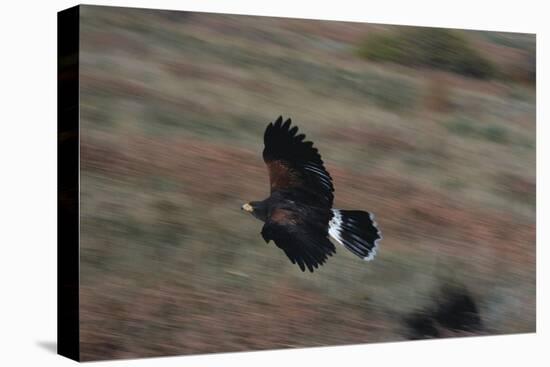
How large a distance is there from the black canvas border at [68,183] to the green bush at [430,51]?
2007 mm

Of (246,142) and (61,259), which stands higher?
(246,142)

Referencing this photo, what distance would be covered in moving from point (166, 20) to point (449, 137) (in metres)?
2.22

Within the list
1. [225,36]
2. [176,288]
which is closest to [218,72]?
[225,36]

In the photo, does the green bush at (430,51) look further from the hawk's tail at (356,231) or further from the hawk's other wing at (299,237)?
the hawk's other wing at (299,237)

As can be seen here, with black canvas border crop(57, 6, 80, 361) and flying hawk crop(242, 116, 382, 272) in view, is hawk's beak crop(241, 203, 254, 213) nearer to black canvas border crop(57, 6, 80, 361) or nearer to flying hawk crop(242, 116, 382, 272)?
flying hawk crop(242, 116, 382, 272)

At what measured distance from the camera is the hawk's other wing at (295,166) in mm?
8844

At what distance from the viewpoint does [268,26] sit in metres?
Result: 8.85

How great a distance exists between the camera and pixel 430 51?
9.45 metres

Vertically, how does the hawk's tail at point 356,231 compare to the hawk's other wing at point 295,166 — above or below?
below

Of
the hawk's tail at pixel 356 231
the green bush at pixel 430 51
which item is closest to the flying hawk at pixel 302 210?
the hawk's tail at pixel 356 231

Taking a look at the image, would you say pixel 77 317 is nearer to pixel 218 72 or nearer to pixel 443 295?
pixel 218 72

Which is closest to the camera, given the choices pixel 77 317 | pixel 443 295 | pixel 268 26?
pixel 77 317

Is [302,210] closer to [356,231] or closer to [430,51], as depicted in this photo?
[356,231]

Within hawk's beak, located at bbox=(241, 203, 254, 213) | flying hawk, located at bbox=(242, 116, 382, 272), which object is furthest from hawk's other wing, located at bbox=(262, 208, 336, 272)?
hawk's beak, located at bbox=(241, 203, 254, 213)
